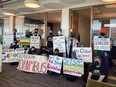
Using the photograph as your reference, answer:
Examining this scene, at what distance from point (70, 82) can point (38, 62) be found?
1376 millimetres

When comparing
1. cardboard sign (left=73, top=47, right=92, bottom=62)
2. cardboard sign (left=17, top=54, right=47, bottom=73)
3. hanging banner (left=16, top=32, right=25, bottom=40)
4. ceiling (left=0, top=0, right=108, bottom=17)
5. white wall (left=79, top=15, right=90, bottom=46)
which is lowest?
cardboard sign (left=17, top=54, right=47, bottom=73)

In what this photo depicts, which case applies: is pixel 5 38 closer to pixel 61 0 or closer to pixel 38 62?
pixel 38 62

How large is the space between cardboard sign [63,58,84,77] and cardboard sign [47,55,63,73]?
0.58ft

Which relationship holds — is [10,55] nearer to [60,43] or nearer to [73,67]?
[60,43]

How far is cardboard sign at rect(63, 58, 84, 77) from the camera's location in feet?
13.4

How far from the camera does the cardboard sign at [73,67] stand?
4.09 m

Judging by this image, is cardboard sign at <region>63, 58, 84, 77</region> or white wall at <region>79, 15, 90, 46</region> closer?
cardboard sign at <region>63, 58, 84, 77</region>

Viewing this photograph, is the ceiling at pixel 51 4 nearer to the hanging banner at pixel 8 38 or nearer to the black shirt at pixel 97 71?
the hanging banner at pixel 8 38

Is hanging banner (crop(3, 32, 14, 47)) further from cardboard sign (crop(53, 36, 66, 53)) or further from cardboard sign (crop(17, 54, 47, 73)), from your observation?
cardboard sign (crop(53, 36, 66, 53))

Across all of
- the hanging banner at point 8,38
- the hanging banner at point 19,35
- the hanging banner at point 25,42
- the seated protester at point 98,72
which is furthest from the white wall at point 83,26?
the seated protester at point 98,72

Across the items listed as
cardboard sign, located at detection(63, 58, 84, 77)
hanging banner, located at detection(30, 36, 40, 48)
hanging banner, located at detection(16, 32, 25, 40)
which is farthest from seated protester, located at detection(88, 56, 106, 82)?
hanging banner, located at detection(16, 32, 25, 40)

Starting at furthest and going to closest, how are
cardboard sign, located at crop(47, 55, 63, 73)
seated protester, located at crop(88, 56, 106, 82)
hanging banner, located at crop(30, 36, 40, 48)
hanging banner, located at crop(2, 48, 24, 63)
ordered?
hanging banner, located at crop(30, 36, 40, 48), hanging banner, located at crop(2, 48, 24, 63), cardboard sign, located at crop(47, 55, 63, 73), seated protester, located at crop(88, 56, 106, 82)

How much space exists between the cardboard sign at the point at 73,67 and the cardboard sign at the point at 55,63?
176 millimetres

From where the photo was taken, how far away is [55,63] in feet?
14.9
